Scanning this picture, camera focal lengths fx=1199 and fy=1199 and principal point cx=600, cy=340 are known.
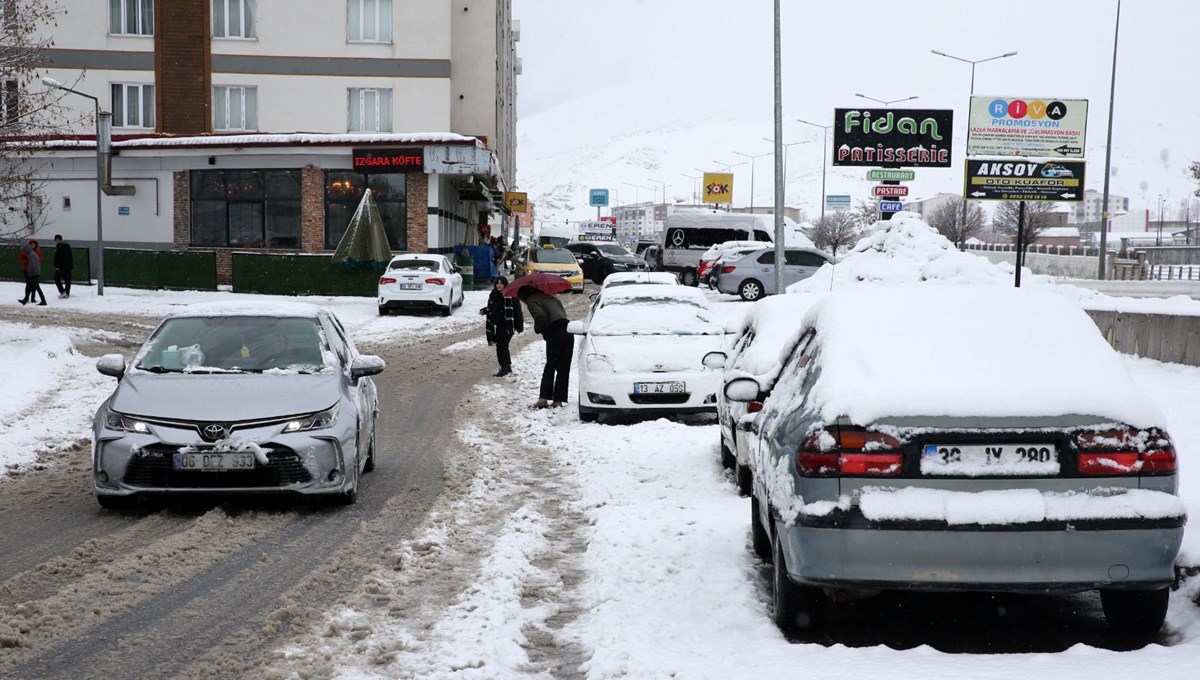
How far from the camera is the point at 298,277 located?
3544 centimetres

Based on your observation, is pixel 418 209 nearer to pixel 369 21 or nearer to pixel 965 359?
pixel 369 21

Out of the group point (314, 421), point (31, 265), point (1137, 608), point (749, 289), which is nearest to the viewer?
point (1137, 608)

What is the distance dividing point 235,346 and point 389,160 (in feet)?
96.5

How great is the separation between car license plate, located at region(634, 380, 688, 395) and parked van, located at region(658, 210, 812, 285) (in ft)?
108

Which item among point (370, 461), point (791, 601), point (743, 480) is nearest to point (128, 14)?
point (370, 461)

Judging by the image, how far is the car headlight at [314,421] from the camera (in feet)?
27.0

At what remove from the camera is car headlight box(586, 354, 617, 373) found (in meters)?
13.3

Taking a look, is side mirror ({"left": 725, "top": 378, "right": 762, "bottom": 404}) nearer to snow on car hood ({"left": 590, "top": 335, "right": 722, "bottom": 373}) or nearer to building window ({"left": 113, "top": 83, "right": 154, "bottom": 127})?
snow on car hood ({"left": 590, "top": 335, "right": 722, "bottom": 373})

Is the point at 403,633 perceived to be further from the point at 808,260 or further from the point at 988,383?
the point at 808,260

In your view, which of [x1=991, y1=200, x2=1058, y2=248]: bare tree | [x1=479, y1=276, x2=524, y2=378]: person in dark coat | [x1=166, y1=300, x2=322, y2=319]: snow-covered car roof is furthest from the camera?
[x1=991, y1=200, x2=1058, y2=248]: bare tree

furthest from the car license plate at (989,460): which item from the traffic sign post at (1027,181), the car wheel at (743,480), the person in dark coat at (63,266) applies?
the person in dark coat at (63,266)

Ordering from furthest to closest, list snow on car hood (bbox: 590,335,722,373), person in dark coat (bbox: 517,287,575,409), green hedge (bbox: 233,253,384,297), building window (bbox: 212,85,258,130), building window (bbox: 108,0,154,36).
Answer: building window (bbox: 212,85,258,130)
building window (bbox: 108,0,154,36)
green hedge (bbox: 233,253,384,297)
person in dark coat (bbox: 517,287,575,409)
snow on car hood (bbox: 590,335,722,373)

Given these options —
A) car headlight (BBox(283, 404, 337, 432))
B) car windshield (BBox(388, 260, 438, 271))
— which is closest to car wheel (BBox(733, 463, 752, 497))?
car headlight (BBox(283, 404, 337, 432))

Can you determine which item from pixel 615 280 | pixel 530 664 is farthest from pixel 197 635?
pixel 615 280
